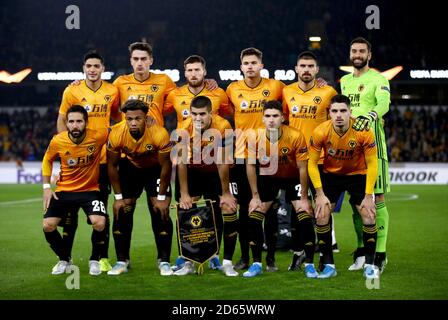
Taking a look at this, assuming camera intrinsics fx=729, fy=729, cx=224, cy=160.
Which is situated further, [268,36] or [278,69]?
[268,36]

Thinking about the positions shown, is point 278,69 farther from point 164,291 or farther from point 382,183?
point 164,291

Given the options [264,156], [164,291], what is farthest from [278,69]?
[164,291]

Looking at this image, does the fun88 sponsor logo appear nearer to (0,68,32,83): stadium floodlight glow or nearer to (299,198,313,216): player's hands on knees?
(0,68,32,83): stadium floodlight glow

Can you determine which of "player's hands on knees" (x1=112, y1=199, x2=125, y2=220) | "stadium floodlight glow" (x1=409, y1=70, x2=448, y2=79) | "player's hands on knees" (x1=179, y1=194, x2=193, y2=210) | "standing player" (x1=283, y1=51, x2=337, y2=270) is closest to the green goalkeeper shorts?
"standing player" (x1=283, y1=51, x2=337, y2=270)

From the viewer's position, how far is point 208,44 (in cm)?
2964

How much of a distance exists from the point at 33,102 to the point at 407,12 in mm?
16910

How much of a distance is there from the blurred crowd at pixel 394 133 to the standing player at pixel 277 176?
22.7 meters

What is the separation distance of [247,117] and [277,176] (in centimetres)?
81

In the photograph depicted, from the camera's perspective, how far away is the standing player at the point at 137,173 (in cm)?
759

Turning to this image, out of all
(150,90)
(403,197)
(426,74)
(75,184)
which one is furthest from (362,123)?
(426,74)

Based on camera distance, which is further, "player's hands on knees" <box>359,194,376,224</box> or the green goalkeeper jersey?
the green goalkeeper jersey

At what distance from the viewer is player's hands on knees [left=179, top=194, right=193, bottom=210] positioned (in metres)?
7.65

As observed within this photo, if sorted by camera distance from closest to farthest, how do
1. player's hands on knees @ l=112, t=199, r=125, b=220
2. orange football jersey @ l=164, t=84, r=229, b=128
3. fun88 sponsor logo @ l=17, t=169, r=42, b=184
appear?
player's hands on knees @ l=112, t=199, r=125, b=220 < orange football jersey @ l=164, t=84, r=229, b=128 < fun88 sponsor logo @ l=17, t=169, r=42, b=184
